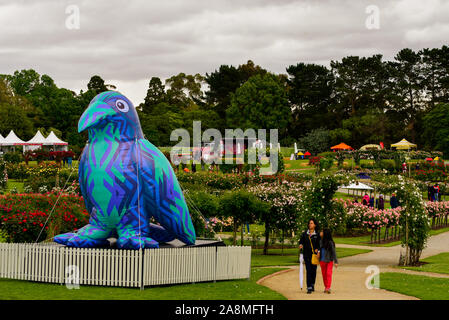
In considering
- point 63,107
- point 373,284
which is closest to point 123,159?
point 373,284

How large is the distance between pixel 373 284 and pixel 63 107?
237 ft

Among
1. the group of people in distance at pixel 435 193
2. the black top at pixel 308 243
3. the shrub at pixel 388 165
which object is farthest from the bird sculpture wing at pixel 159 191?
the shrub at pixel 388 165

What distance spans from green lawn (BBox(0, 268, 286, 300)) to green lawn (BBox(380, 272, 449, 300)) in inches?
137

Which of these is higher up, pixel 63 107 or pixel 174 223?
pixel 63 107

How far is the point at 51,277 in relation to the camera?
14.5m

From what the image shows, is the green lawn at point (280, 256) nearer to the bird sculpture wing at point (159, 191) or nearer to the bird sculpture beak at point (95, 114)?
the bird sculpture wing at point (159, 191)

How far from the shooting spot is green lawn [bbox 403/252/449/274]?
20.5 meters

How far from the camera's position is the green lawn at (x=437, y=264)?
20469mm

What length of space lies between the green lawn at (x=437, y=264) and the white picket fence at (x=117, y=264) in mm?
8370

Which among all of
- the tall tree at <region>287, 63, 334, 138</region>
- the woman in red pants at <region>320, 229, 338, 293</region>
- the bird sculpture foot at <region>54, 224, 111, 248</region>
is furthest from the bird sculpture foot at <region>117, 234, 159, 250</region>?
the tall tree at <region>287, 63, 334, 138</region>

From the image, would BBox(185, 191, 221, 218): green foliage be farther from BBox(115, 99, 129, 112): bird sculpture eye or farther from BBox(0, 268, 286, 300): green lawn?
BBox(115, 99, 129, 112): bird sculpture eye

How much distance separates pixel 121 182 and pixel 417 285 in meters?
8.25
